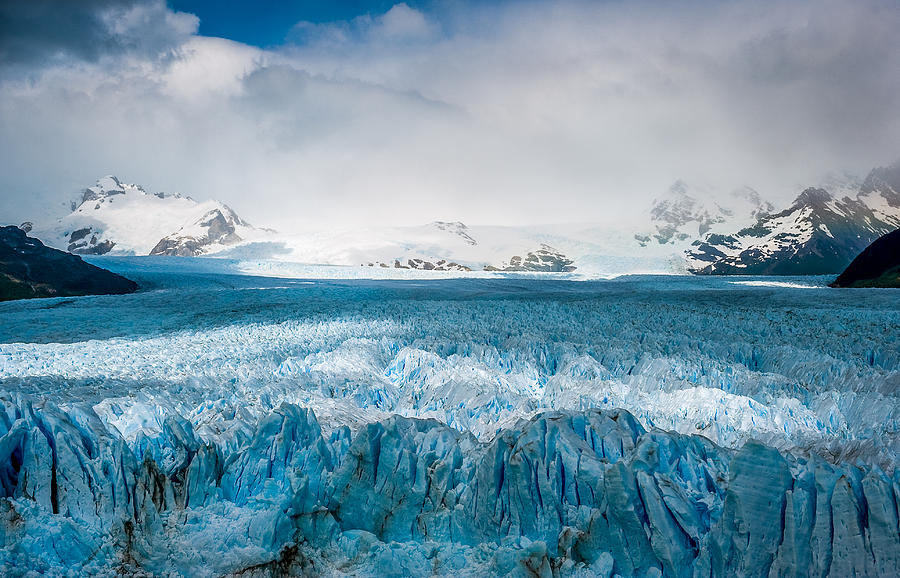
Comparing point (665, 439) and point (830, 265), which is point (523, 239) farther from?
point (665, 439)

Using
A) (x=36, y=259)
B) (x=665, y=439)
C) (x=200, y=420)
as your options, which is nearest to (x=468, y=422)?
(x=665, y=439)

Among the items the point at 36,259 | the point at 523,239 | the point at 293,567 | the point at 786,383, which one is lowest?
the point at 293,567

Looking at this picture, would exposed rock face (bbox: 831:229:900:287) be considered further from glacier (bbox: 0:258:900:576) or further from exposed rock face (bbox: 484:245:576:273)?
exposed rock face (bbox: 484:245:576:273)

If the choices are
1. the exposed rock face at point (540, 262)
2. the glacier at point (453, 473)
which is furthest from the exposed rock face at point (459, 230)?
the glacier at point (453, 473)

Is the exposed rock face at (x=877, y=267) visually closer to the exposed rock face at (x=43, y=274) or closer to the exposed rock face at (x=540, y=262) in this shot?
the exposed rock face at (x=43, y=274)

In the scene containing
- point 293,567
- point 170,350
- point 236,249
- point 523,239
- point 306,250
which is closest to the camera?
point 293,567

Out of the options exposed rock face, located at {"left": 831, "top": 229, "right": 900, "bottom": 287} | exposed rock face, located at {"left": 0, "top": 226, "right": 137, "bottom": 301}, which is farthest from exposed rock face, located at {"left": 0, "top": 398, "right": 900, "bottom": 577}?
exposed rock face, located at {"left": 831, "top": 229, "right": 900, "bottom": 287}

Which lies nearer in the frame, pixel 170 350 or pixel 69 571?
pixel 69 571
